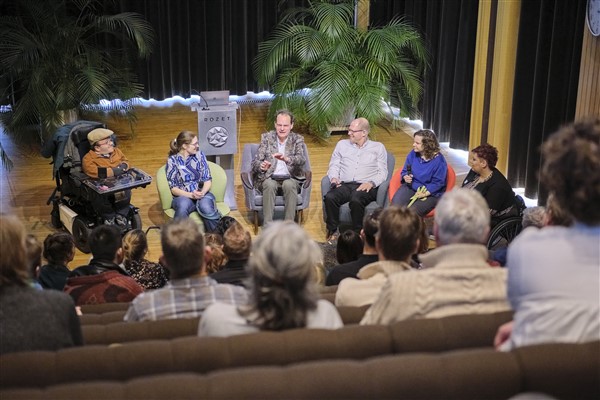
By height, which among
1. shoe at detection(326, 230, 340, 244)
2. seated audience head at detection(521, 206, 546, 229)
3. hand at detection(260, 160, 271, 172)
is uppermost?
seated audience head at detection(521, 206, 546, 229)

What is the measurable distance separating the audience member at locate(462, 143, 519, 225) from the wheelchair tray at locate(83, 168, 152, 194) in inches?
98.5

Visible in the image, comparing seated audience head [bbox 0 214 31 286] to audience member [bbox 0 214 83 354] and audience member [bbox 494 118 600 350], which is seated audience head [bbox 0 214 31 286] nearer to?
audience member [bbox 0 214 83 354]

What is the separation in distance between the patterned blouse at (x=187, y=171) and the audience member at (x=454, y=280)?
4.26 meters

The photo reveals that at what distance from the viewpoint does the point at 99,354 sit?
2342 millimetres

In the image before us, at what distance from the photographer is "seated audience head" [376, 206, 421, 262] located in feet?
10.8

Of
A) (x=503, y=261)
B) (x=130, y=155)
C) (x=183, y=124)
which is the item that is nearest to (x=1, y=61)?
(x=130, y=155)

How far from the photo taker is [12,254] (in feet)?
8.68

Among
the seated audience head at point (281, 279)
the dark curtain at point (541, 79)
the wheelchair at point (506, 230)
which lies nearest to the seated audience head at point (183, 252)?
the seated audience head at point (281, 279)

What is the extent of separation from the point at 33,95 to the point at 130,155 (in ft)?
3.85

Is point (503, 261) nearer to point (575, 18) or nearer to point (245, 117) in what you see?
point (575, 18)

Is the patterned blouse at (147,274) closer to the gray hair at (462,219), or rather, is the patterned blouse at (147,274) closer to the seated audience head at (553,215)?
the seated audience head at (553,215)

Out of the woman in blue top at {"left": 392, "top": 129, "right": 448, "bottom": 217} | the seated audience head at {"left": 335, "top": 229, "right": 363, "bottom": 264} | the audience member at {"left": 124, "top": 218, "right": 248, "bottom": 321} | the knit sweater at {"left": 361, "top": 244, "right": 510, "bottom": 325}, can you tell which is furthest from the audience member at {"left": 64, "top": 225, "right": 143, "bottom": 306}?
the woman in blue top at {"left": 392, "top": 129, "right": 448, "bottom": 217}

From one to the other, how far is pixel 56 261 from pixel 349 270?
157 centimetres

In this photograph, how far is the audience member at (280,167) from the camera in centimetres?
696
